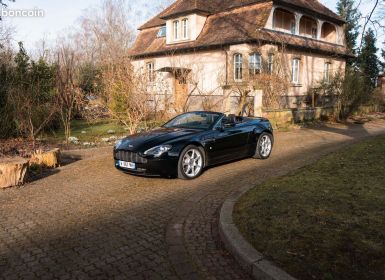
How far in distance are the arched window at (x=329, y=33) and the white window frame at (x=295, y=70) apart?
246 inches

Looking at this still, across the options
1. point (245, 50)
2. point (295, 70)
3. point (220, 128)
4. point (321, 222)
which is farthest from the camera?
point (295, 70)

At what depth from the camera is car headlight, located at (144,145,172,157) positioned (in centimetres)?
721

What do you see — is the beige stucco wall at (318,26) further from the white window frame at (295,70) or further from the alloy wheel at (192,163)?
the alloy wheel at (192,163)

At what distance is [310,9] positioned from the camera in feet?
84.1

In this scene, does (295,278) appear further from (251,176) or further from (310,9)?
(310,9)

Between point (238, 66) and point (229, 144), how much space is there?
15.7 m

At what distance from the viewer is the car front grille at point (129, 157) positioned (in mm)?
7318

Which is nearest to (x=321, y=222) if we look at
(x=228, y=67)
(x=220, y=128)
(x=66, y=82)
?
(x=220, y=128)

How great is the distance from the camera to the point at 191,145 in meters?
7.66

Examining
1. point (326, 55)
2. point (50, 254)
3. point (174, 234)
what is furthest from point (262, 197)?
point (326, 55)

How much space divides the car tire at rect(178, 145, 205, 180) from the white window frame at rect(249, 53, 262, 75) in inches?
526

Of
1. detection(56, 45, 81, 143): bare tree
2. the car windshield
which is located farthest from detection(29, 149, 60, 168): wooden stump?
detection(56, 45, 81, 143): bare tree

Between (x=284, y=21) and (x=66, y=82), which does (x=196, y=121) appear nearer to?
(x=66, y=82)

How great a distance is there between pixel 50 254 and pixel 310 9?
1017 inches
